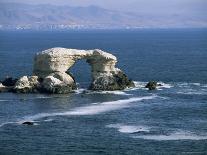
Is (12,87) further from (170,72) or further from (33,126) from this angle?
(170,72)

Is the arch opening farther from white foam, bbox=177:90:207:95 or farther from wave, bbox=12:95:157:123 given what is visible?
white foam, bbox=177:90:207:95

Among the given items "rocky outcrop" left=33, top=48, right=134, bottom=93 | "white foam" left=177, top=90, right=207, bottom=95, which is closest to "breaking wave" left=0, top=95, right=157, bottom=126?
"white foam" left=177, top=90, right=207, bottom=95

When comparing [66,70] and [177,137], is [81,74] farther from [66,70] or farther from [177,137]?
[177,137]

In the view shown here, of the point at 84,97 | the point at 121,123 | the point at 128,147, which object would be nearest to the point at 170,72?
the point at 84,97

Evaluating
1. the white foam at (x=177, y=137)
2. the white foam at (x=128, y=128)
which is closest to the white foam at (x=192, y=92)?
the white foam at (x=128, y=128)

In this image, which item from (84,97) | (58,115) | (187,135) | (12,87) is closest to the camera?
(187,135)

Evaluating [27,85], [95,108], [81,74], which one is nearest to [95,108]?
[95,108]

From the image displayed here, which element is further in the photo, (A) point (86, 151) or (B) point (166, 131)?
(B) point (166, 131)

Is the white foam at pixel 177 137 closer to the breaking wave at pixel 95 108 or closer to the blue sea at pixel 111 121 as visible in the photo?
the blue sea at pixel 111 121
